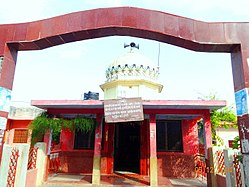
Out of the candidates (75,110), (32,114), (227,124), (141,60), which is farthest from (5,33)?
(227,124)

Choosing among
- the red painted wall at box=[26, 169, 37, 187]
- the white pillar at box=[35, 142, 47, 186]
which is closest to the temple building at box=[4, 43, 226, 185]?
the white pillar at box=[35, 142, 47, 186]

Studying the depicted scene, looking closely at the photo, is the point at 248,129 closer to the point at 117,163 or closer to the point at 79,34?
the point at 79,34

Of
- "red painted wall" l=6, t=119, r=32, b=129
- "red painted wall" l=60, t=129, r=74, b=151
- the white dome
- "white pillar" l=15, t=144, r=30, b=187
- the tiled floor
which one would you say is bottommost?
the tiled floor

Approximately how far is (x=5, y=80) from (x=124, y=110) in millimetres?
3976

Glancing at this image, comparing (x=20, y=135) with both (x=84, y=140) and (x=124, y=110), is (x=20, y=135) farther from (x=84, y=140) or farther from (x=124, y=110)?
(x=124, y=110)

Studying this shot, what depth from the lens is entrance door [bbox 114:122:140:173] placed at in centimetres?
1047

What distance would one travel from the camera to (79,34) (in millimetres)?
4445

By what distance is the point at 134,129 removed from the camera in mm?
10680

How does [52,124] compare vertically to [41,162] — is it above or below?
above

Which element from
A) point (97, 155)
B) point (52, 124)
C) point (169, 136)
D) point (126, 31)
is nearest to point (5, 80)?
point (126, 31)

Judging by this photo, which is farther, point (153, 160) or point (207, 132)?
point (207, 132)

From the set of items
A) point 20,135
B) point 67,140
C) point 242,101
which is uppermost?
point 242,101

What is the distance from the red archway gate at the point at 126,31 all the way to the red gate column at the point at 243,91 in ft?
0.06

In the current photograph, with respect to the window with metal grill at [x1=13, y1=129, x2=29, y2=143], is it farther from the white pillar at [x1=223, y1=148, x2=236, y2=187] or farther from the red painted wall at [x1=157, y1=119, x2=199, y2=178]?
the white pillar at [x1=223, y1=148, x2=236, y2=187]
